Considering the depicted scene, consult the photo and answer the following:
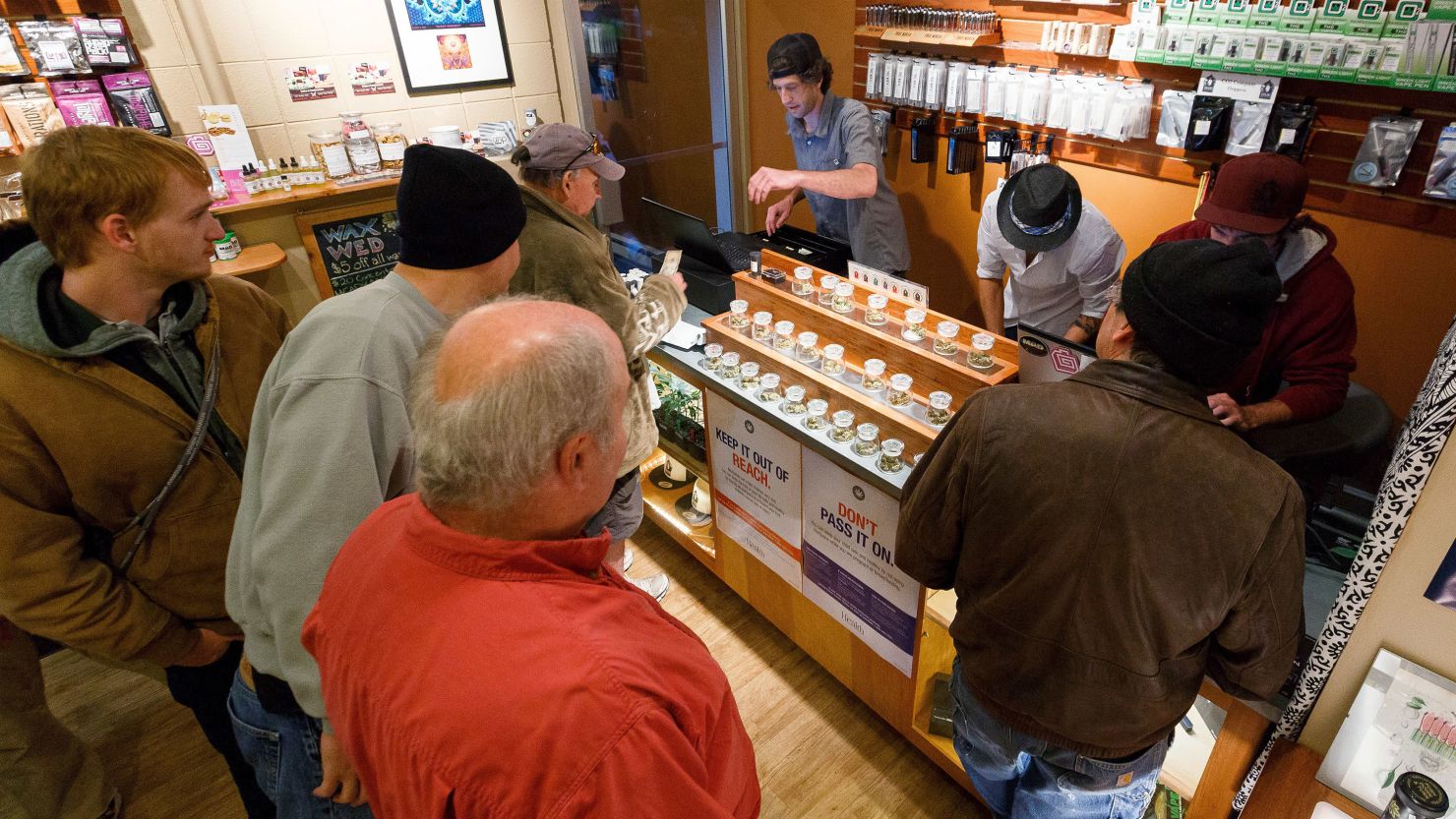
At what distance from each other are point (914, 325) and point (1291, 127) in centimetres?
190

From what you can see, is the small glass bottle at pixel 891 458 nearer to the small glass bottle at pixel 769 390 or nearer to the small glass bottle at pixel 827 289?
the small glass bottle at pixel 769 390

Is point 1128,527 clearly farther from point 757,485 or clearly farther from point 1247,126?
point 1247,126

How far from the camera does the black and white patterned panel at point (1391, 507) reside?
45.1 inches

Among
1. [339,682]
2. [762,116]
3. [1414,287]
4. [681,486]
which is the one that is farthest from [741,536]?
[762,116]

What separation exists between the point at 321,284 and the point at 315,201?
48 centimetres

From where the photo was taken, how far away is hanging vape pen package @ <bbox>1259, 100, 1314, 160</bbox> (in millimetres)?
2756

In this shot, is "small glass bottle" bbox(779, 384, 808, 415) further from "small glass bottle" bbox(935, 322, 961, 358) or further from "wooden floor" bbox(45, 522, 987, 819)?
"wooden floor" bbox(45, 522, 987, 819)

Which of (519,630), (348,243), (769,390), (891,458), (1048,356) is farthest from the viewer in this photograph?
(348,243)

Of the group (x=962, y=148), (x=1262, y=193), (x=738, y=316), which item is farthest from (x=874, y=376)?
(x=962, y=148)

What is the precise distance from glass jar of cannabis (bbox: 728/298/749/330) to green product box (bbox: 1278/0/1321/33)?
7.46 ft

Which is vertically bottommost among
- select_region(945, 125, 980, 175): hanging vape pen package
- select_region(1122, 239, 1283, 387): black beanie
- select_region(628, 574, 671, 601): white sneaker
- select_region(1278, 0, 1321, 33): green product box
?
select_region(628, 574, 671, 601): white sneaker

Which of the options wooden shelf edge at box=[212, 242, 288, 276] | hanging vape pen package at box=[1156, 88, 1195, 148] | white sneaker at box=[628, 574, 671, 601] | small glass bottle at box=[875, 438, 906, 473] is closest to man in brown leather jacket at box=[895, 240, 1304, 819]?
small glass bottle at box=[875, 438, 906, 473]

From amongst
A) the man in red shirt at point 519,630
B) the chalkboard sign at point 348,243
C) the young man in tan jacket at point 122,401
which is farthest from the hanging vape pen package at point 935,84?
the man in red shirt at point 519,630

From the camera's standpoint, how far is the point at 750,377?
7.83ft
